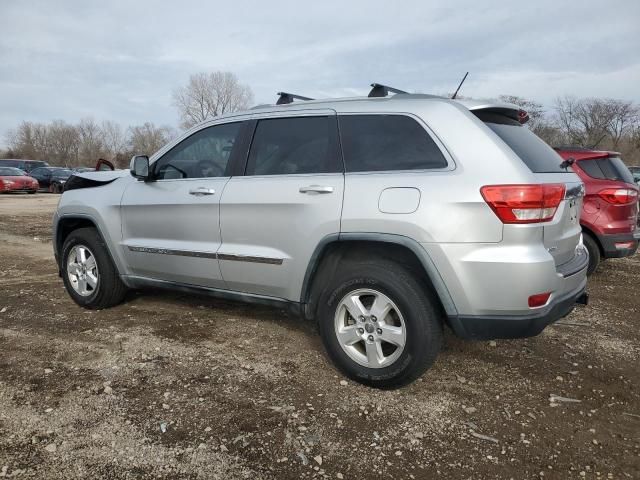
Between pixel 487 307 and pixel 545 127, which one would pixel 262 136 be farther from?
pixel 545 127

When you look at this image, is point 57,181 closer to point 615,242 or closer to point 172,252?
point 172,252

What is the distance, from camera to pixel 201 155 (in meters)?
4.04

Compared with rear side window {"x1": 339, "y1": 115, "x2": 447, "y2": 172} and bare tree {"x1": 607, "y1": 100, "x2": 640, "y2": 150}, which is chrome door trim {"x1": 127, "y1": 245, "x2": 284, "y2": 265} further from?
bare tree {"x1": 607, "y1": 100, "x2": 640, "y2": 150}

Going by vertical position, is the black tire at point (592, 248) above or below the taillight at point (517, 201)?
below

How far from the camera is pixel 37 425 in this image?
2.67m

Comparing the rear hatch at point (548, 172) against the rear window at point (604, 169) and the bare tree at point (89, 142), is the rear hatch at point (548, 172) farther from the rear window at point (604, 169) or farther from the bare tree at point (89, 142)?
the bare tree at point (89, 142)

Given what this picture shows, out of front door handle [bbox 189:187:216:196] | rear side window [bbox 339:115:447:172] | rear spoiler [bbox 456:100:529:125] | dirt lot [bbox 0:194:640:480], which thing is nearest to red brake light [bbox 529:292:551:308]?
dirt lot [bbox 0:194:640:480]

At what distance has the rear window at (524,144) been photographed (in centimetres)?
295

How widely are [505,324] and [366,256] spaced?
922 mm

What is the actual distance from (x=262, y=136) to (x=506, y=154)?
1771 mm

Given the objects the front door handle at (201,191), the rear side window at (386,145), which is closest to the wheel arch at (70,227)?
the front door handle at (201,191)

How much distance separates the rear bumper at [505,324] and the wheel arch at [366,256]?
3.8 inches

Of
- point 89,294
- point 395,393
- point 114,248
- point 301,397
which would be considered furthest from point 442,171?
point 89,294

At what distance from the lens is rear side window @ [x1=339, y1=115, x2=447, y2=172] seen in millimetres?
2977
